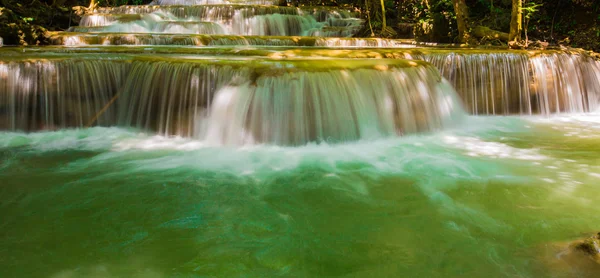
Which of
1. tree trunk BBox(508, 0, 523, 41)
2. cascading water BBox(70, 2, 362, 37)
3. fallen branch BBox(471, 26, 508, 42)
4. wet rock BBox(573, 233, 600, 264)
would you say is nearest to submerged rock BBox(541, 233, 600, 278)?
wet rock BBox(573, 233, 600, 264)

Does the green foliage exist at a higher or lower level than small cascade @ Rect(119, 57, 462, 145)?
higher

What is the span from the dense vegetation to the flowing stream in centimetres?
392

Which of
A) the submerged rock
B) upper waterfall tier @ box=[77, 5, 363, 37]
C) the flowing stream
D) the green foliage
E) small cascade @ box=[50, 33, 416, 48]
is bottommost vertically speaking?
the submerged rock

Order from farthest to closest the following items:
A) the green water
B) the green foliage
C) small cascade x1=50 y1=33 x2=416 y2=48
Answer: the green foliage
small cascade x1=50 y1=33 x2=416 y2=48
the green water

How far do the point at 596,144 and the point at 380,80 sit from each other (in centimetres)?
299

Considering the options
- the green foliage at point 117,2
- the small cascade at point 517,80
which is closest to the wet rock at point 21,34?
the small cascade at point 517,80

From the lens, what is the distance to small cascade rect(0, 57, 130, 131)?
5.86 meters

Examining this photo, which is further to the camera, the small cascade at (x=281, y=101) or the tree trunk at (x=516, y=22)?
the tree trunk at (x=516, y=22)

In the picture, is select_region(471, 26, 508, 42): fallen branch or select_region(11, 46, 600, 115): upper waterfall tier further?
select_region(471, 26, 508, 42): fallen branch

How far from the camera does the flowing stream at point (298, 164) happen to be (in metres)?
2.60

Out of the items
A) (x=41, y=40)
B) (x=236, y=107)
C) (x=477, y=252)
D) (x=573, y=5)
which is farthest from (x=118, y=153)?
(x=573, y=5)

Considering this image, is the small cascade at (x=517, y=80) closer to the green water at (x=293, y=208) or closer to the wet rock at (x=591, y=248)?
the green water at (x=293, y=208)

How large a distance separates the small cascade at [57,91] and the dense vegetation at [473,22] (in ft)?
15.8

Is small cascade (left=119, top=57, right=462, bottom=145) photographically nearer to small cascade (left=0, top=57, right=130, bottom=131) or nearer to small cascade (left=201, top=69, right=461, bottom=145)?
small cascade (left=201, top=69, right=461, bottom=145)
